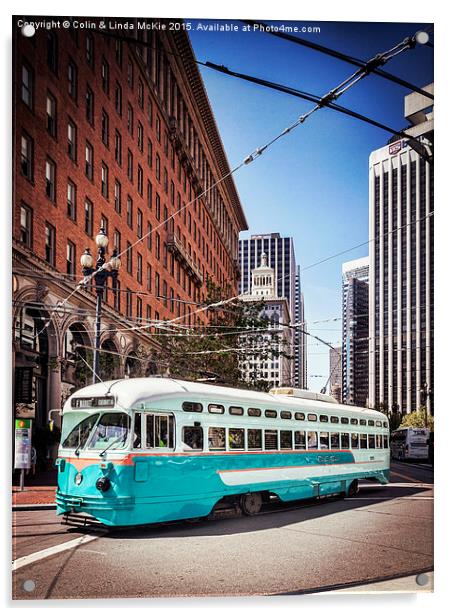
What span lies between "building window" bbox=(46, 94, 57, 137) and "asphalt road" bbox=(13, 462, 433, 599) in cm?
551

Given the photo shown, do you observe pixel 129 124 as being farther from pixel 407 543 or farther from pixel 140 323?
pixel 407 543

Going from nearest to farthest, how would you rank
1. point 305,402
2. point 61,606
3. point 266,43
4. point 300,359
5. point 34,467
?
point 61,606 < point 34,467 < point 266,43 < point 300,359 < point 305,402

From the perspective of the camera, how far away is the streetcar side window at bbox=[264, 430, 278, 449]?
11.4 metres

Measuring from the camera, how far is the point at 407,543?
952 centimetres

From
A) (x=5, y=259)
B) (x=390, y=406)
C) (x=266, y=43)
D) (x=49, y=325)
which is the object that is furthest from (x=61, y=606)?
(x=266, y=43)

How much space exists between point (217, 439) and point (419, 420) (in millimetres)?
3351

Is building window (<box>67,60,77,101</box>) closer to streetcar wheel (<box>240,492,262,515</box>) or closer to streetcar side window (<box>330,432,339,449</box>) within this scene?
streetcar wheel (<box>240,492,262,515</box>)

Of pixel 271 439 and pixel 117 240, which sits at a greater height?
pixel 117 240

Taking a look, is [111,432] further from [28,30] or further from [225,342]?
[28,30]

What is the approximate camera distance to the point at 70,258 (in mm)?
9578

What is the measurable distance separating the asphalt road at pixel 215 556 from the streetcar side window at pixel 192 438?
114cm

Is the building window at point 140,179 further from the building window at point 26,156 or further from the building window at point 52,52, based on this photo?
the building window at point 52,52

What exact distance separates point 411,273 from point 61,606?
720 cm

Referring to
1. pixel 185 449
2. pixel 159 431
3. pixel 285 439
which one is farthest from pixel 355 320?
pixel 159 431
